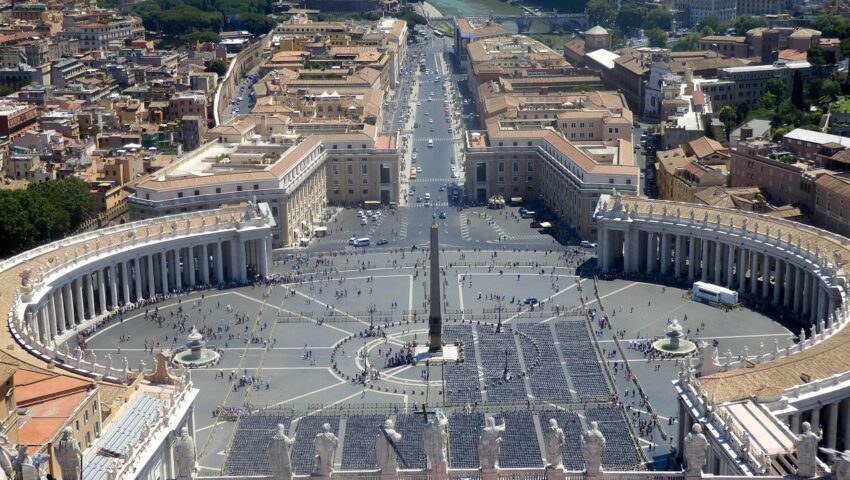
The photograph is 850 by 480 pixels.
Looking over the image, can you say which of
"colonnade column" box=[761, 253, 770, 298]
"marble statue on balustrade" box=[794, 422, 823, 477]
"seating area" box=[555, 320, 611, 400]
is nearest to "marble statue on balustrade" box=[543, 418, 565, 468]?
"marble statue on balustrade" box=[794, 422, 823, 477]

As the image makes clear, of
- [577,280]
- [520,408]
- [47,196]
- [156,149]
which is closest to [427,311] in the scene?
[577,280]

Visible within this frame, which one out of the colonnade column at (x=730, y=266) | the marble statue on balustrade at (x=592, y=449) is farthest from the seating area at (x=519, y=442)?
the colonnade column at (x=730, y=266)

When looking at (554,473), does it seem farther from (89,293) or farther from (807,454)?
(89,293)

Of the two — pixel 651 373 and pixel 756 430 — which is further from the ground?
pixel 756 430

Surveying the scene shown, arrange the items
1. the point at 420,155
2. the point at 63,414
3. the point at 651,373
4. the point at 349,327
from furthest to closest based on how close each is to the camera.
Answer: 1. the point at 420,155
2. the point at 349,327
3. the point at 651,373
4. the point at 63,414

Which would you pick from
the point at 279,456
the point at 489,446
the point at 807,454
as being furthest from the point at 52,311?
the point at 807,454

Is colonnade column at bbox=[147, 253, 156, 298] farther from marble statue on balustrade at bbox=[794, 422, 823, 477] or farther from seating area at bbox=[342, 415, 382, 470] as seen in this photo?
marble statue on balustrade at bbox=[794, 422, 823, 477]

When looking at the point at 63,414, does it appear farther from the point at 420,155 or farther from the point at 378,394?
the point at 420,155

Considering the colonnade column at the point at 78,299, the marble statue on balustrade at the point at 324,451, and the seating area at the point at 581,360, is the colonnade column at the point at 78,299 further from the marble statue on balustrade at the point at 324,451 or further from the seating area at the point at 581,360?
the marble statue on balustrade at the point at 324,451
